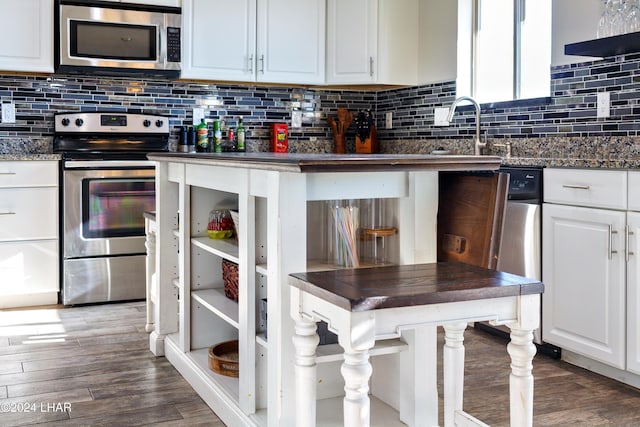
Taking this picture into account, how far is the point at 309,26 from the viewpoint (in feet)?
15.9

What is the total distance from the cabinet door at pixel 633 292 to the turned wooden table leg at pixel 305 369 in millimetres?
1517

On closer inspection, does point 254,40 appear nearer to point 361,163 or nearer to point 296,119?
point 296,119

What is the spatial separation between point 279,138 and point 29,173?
1.68m

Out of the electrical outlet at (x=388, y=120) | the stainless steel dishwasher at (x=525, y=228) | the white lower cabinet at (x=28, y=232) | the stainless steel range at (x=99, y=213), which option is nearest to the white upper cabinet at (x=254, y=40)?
the electrical outlet at (x=388, y=120)

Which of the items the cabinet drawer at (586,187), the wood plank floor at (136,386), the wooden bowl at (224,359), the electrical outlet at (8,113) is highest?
the electrical outlet at (8,113)

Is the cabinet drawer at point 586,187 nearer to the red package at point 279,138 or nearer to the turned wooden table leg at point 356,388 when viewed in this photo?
the turned wooden table leg at point 356,388

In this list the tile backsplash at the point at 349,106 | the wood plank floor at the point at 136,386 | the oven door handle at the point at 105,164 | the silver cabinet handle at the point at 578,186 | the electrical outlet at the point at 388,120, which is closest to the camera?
the wood plank floor at the point at 136,386

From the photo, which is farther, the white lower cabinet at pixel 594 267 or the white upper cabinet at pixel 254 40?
the white upper cabinet at pixel 254 40

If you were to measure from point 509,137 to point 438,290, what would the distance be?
2.38 m

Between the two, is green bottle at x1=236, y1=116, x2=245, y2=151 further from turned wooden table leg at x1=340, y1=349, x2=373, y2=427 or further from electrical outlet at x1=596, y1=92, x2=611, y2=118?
turned wooden table leg at x1=340, y1=349, x2=373, y2=427

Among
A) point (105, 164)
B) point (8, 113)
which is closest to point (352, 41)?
point (105, 164)

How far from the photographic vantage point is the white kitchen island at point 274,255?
1.97 m

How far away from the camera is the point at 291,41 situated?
15.7ft

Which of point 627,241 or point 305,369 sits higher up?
point 627,241
